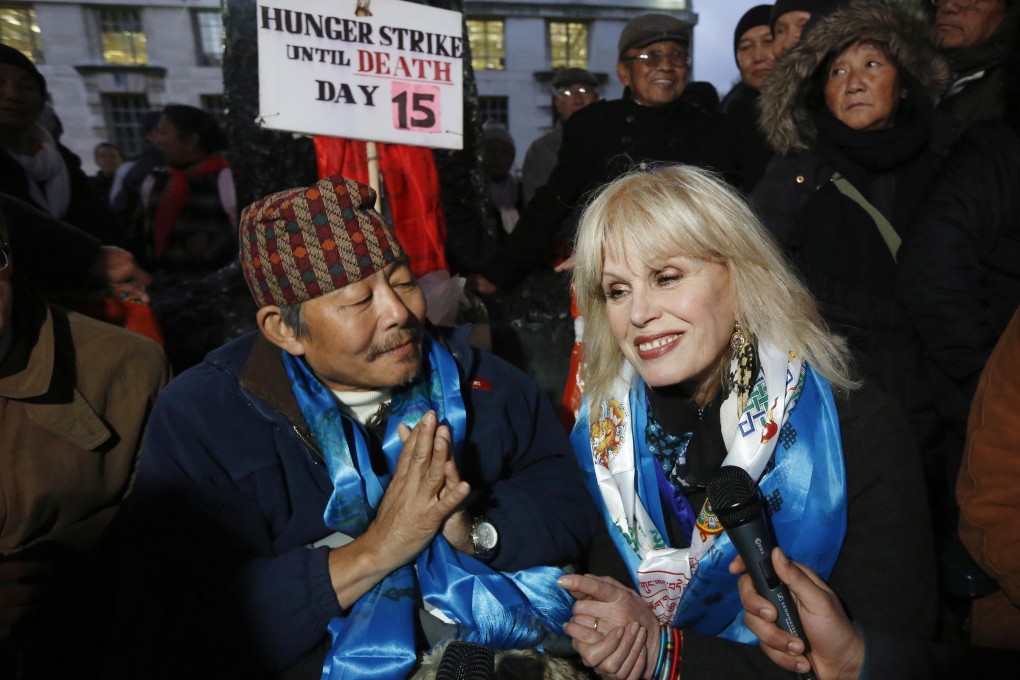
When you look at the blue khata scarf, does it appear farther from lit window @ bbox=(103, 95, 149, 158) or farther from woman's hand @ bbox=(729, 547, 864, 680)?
lit window @ bbox=(103, 95, 149, 158)

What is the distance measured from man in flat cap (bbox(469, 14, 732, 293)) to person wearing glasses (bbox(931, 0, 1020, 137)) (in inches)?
45.6

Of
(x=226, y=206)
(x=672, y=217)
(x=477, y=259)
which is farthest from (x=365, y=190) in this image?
(x=226, y=206)

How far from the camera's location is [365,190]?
6.70ft

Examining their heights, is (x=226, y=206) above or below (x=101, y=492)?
above

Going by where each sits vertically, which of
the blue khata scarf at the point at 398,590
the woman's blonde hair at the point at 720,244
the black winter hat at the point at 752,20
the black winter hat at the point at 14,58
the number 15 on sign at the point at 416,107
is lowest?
the blue khata scarf at the point at 398,590

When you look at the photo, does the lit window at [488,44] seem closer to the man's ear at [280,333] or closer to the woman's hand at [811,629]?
the man's ear at [280,333]

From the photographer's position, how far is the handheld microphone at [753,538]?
1321mm

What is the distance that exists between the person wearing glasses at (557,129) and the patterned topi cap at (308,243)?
144 inches

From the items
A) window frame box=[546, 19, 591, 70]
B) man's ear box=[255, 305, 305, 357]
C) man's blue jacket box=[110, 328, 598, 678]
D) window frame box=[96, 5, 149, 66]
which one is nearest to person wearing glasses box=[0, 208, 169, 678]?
man's blue jacket box=[110, 328, 598, 678]

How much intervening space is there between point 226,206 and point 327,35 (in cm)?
238

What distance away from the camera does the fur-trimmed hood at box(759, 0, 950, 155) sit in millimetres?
3000

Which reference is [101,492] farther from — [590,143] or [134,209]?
[134,209]

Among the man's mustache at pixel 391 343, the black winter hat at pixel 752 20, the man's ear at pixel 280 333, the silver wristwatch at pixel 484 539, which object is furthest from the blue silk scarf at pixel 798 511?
the black winter hat at pixel 752 20

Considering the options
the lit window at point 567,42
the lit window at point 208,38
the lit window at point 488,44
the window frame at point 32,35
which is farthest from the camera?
the lit window at point 567,42
